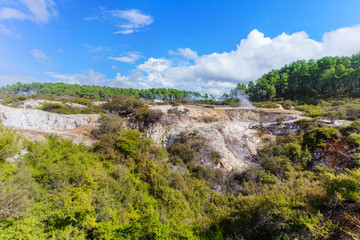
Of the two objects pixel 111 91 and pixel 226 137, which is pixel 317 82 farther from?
pixel 111 91

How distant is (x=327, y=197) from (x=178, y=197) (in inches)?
360

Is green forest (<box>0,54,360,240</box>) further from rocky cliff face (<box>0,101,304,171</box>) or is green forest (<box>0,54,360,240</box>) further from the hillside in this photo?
rocky cliff face (<box>0,101,304,171</box>)

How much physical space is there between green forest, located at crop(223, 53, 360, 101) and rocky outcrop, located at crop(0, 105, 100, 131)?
2486 inches

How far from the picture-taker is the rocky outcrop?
64.3 ft

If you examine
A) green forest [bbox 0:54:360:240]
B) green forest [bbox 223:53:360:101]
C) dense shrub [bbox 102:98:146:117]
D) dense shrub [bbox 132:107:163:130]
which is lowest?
green forest [bbox 0:54:360:240]

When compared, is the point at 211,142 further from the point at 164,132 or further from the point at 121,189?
the point at 121,189

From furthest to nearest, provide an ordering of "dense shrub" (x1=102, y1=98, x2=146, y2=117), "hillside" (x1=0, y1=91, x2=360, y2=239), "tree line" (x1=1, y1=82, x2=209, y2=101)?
"tree line" (x1=1, y1=82, x2=209, y2=101)
"dense shrub" (x1=102, y1=98, x2=146, y2=117)
"hillside" (x1=0, y1=91, x2=360, y2=239)

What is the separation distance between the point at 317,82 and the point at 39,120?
8141 cm

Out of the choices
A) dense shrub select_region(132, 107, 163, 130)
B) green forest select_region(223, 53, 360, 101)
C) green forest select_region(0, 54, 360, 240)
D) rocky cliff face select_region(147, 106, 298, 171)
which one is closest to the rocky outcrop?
green forest select_region(0, 54, 360, 240)

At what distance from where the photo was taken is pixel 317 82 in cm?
5391

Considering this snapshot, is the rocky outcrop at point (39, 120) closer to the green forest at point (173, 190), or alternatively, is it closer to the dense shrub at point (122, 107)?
the dense shrub at point (122, 107)

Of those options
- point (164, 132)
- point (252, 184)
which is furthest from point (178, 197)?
point (164, 132)

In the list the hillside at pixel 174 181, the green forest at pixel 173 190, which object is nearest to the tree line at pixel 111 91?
the hillside at pixel 174 181

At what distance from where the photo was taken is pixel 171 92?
296 feet
